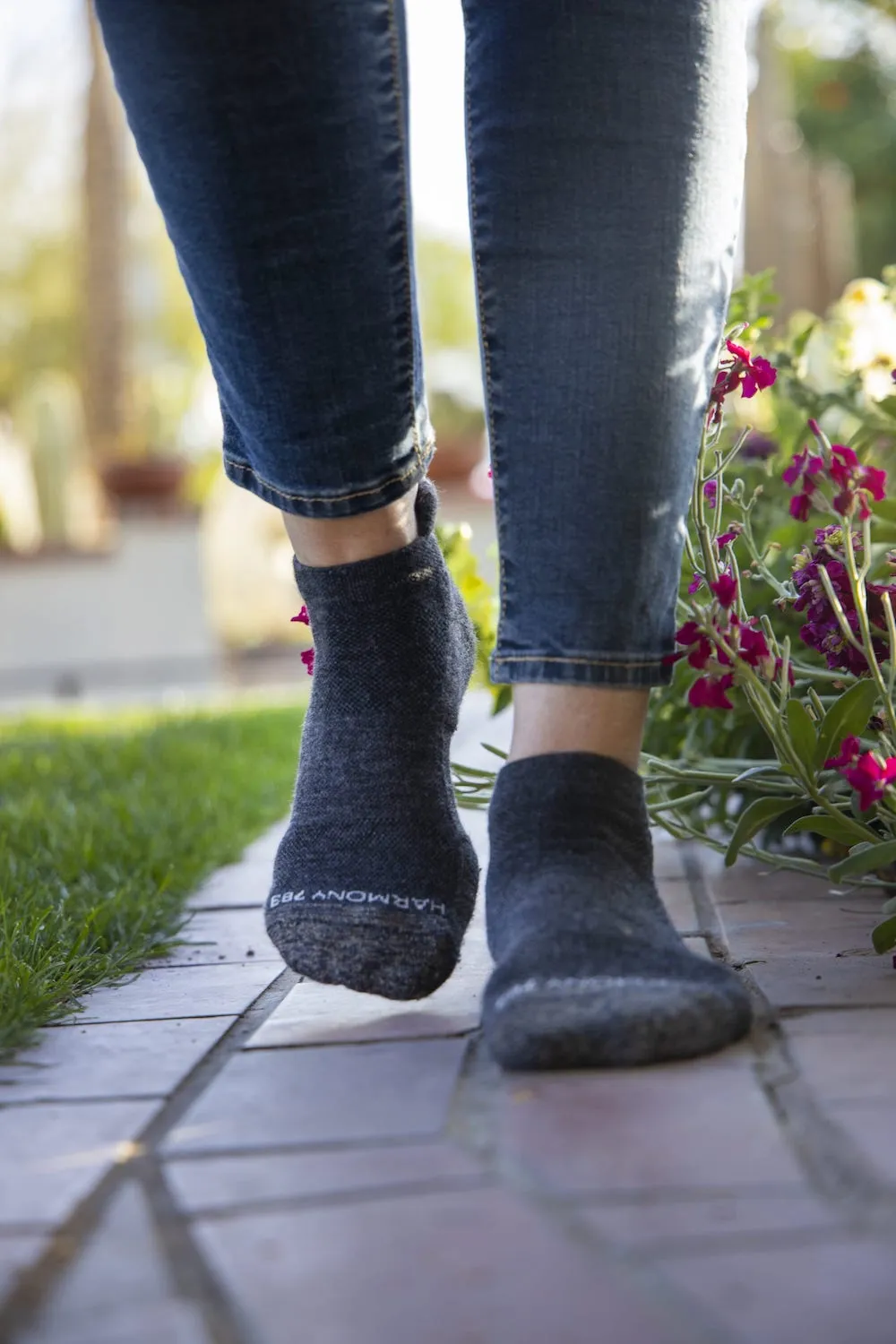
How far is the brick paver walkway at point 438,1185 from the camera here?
608 millimetres

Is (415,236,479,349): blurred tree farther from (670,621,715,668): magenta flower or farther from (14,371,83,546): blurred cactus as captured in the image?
(670,621,715,668): magenta flower

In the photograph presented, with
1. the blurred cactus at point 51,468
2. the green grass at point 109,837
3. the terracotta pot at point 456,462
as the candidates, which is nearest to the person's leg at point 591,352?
the green grass at point 109,837

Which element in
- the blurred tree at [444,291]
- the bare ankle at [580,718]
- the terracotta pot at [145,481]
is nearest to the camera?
the bare ankle at [580,718]

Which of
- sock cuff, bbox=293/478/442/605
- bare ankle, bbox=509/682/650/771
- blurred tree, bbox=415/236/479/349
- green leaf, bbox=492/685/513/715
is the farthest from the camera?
blurred tree, bbox=415/236/479/349

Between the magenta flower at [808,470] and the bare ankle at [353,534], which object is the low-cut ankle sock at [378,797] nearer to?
the bare ankle at [353,534]

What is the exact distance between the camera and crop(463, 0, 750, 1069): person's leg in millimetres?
937

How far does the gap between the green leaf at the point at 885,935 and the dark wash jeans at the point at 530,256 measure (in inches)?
10.4

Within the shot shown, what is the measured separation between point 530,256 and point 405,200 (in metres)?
0.09

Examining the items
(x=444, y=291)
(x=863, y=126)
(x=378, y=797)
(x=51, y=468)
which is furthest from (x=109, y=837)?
(x=444, y=291)

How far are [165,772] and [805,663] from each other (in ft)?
4.83

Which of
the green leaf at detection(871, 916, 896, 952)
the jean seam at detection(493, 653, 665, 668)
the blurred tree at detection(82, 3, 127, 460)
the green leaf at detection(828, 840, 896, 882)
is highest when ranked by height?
the blurred tree at detection(82, 3, 127, 460)

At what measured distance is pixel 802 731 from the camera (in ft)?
3.63

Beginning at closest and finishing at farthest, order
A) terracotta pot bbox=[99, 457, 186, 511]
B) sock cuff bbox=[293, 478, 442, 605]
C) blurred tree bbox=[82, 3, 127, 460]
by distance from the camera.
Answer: sock cuff bbox=[293, 478, 442, 605], terracotta pot bbox=[99, 457, 186, 511], blurred tree bbox=[82, 3, 127, 460]

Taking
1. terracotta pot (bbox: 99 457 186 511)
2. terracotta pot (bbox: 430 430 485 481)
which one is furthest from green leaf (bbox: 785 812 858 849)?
terracotta pot (bbox: 99 457 186 511)
